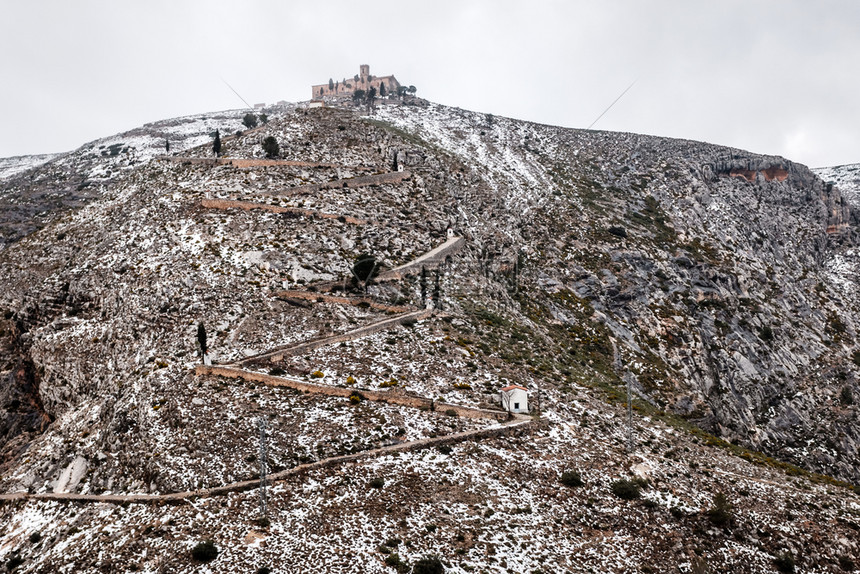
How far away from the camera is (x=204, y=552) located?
77.1 feet

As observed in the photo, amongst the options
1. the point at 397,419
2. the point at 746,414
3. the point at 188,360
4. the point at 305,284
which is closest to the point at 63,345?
the point at 188,360

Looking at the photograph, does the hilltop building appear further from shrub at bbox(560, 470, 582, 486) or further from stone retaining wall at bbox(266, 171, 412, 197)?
shrub at bbox(560, 470, 582, 486)

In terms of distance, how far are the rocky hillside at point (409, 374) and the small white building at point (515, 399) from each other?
175cm

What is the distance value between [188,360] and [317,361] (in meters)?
9.86

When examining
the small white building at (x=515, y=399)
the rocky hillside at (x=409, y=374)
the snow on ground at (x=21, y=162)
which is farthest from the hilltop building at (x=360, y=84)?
the small white building at (x=515, y=399)

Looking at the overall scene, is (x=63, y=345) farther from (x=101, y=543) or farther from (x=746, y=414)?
(x=746, y=414)

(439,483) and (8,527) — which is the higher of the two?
(439,483)

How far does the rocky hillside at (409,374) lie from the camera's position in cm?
2814

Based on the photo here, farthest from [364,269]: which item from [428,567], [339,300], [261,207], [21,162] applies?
[21,162]

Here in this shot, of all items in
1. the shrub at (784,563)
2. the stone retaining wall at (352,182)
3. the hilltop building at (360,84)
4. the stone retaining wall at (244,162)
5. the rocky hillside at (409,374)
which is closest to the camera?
the rocky hillside at (409,374)

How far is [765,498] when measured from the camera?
35.4 meters

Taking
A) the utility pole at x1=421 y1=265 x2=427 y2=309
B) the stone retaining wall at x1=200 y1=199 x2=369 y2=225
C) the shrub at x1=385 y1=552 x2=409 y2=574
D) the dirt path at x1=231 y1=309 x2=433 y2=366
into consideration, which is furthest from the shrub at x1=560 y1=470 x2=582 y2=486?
the stone retaining wall at x1=200 y1=199 x2=369 y2=225

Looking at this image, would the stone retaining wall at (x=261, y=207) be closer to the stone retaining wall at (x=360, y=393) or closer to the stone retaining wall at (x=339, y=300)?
the stone retaining wall at (x=339, y=300)

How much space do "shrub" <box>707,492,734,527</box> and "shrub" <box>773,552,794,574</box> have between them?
287 cm
